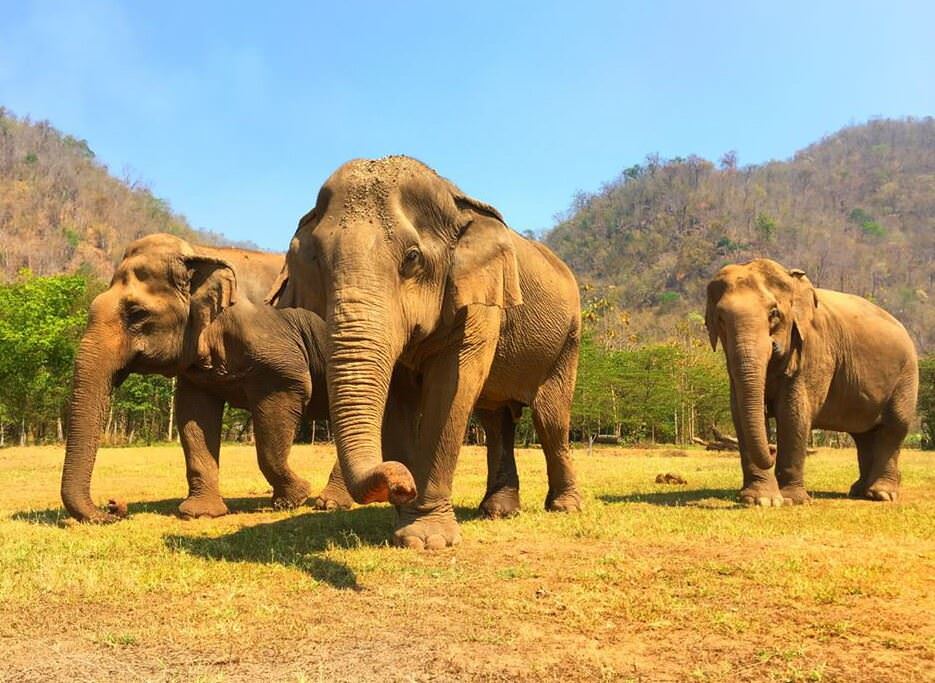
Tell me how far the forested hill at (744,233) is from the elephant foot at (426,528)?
97.6 m

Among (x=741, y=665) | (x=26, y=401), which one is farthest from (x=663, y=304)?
(x=741, y=665)

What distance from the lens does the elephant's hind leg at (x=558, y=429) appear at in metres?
8.90

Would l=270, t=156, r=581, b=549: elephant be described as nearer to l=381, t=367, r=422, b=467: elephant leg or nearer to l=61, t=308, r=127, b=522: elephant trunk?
l=381, t=367, r=422, b=467: elephant leg

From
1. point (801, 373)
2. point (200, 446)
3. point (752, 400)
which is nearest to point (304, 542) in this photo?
point (200, 446)

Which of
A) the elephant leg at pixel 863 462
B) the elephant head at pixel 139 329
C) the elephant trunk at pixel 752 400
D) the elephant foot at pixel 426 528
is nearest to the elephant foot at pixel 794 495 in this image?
the elephant trunk at pixel 752 400

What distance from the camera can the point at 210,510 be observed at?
349 inches

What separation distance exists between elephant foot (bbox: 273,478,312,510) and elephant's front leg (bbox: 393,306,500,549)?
10.3ft

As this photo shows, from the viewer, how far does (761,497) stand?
9.43 metres

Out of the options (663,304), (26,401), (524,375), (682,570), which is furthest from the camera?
(663,304)

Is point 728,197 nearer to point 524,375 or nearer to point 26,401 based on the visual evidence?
point 26,401

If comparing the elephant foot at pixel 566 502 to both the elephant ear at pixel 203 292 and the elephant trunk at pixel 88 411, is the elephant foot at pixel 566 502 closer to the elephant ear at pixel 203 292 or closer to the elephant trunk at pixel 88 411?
the elephant ear at pixel 203 292

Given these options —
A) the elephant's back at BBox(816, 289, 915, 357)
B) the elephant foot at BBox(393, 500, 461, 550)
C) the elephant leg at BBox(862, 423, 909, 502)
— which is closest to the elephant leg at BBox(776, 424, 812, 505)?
the elephant leg at BBox(862, 423, 909, 502)

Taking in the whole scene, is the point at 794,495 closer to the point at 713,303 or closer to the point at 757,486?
the point at 757,486

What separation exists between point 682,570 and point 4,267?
10913 centimetres
